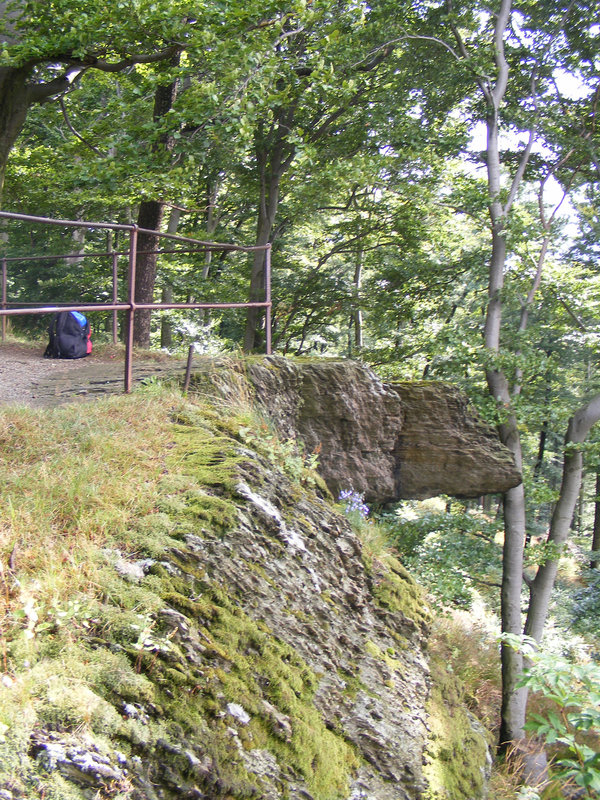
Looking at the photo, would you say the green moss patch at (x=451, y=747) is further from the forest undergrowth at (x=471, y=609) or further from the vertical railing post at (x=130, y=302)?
the vertical railing post at (x=130, y=302)

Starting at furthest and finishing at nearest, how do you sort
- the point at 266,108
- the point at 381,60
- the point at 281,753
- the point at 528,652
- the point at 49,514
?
the point at 381,60, the point at 266,108, the point at 528,652, the point at 49,514, the point at 281,753

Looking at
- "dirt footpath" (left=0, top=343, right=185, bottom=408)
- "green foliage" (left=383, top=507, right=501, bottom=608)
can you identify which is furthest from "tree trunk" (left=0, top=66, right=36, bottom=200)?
"green foliage" (left=383, top=507, right=501, bottom=608)

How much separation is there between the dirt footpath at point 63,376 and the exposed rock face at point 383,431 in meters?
1.21

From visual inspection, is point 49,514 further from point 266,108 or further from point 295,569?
point 266,108

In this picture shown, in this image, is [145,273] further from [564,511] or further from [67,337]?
[564,511]

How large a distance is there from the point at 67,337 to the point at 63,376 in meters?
1.53

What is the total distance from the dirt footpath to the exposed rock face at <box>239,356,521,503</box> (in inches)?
47.7

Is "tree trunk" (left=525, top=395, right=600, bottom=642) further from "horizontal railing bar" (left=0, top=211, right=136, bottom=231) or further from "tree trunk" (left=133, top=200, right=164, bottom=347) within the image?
"horizontal railing bar" (left=0, top=211, right=136, bottom=231)

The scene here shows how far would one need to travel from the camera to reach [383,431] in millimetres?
8664

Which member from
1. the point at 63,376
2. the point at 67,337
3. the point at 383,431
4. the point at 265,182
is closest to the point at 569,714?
the point at 63,376

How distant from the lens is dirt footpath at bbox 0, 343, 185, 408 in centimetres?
535

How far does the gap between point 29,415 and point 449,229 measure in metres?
12.5

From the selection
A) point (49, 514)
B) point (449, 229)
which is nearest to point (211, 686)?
point (49, 514)

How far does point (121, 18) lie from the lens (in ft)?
24.1
